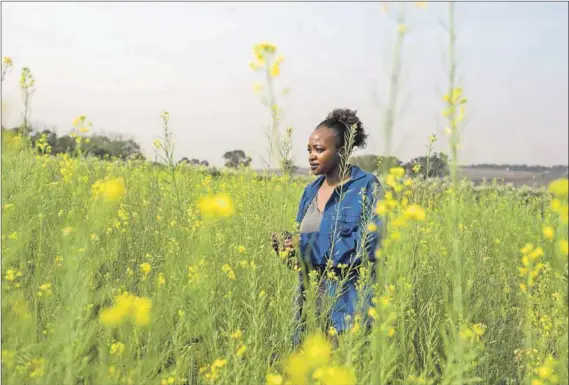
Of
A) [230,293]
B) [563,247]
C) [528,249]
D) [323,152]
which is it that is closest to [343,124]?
[323,152]

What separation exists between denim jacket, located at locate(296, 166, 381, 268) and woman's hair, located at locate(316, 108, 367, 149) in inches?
9.2

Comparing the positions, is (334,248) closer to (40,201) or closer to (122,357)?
(122,357)

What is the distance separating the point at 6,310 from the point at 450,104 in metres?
1.75

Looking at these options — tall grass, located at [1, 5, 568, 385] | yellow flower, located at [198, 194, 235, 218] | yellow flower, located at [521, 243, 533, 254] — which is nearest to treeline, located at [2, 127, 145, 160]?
tall grass, located at [1, 5, 568, 385]

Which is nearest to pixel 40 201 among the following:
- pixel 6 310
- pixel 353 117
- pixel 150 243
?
pixel 150 243

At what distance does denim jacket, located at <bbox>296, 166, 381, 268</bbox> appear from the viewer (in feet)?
8.75

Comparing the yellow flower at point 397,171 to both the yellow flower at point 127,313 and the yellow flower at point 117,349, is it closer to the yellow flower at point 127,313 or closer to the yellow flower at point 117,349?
the yellow flower at point 127,313

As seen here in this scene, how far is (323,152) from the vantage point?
2.89 meters

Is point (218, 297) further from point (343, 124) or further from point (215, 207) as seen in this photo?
point (343, 124)

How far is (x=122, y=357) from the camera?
188 centimetres

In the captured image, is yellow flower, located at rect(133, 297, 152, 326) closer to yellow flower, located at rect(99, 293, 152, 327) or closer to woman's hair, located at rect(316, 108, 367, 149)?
yellow flower, located at rect(99, 293, 152, 327)

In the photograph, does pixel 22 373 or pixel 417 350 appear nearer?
pixel 22 373

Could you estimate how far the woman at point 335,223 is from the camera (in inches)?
102

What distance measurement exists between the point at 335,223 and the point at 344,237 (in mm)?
136
